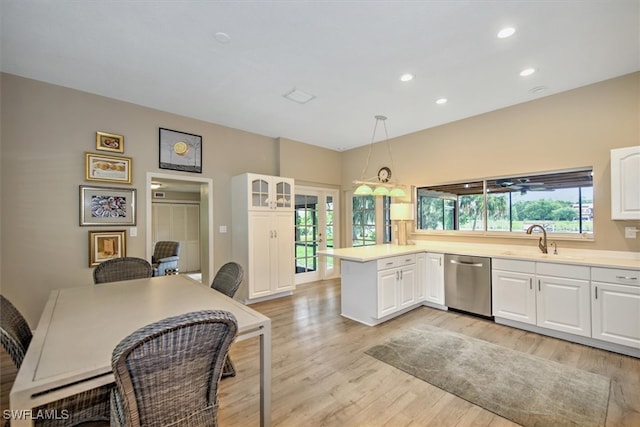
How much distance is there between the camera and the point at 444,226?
466 cm

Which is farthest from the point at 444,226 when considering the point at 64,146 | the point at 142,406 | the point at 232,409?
the point at 64,146

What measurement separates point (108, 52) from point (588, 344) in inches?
215

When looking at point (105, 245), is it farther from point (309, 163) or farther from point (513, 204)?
point (513, 204)

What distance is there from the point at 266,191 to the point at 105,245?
2237 mm

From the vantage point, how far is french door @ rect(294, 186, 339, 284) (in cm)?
567

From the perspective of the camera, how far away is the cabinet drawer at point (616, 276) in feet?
8.50

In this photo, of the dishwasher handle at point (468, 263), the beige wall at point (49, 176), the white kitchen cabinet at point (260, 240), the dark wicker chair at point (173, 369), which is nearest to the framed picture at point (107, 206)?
the beige wall at point (49, 176)

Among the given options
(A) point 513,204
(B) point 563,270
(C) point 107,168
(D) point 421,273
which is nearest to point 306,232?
(D) point 421,273

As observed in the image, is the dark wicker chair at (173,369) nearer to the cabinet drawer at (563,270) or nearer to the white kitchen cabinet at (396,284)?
the white kitchen cabinet at (396,284)

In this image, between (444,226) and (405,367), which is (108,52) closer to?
(405,367)

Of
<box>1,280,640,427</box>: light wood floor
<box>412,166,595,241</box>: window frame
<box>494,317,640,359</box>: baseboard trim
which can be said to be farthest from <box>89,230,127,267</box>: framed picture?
<box>494,317,640,359</box>: baseboard trim

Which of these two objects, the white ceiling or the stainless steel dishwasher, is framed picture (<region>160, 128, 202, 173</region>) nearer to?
the white ceiling

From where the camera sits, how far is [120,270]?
109 inches

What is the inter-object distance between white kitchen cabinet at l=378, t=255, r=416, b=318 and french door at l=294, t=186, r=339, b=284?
233 cm
